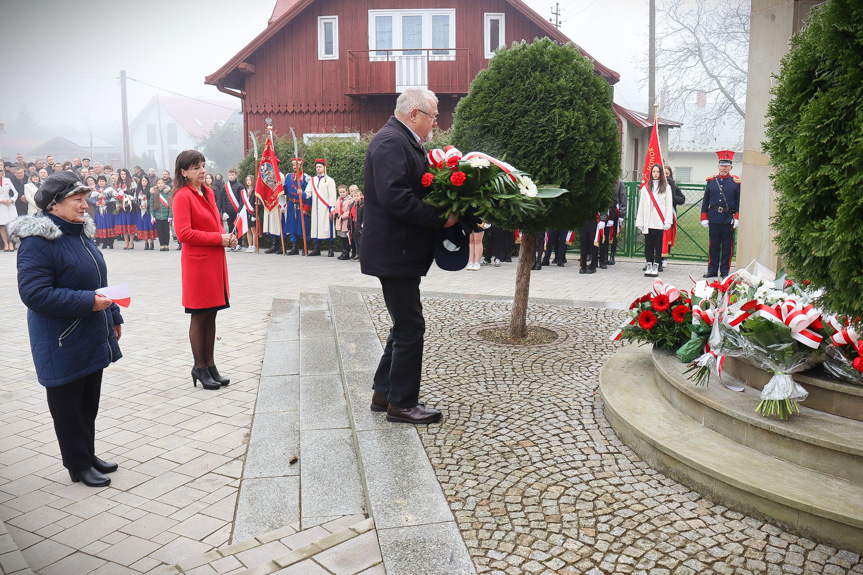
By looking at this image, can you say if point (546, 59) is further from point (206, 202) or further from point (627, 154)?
point (627, 154)

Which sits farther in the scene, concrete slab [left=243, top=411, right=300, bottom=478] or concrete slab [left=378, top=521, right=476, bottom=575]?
concrete slab [left=243, top=411, right=300, bottom=478]

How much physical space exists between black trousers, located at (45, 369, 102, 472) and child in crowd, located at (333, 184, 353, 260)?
12093 millimetres

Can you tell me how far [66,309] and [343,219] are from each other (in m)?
12.5

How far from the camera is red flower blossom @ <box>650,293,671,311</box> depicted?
5262mm

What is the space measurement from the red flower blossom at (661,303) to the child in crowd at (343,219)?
1157 cm

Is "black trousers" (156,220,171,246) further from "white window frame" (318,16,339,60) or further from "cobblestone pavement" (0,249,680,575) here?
"cobblestone pavement" (0,249,680,575)

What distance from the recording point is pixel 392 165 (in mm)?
4289

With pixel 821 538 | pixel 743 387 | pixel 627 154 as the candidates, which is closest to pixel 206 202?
pixel 743 387

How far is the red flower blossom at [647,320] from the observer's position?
5180 millimetres

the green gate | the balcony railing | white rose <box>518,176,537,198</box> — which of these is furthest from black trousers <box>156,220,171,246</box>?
white rose <box>518,176,537,198</box>

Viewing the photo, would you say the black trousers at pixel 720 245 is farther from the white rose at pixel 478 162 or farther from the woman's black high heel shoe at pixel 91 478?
the woman's black high heel shoe at pixel 91 478

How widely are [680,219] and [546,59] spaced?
1175cm

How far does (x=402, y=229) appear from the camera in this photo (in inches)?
174

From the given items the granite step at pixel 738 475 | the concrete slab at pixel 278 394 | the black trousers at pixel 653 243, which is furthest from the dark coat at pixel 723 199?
the concrete slab at pixel 278 394
